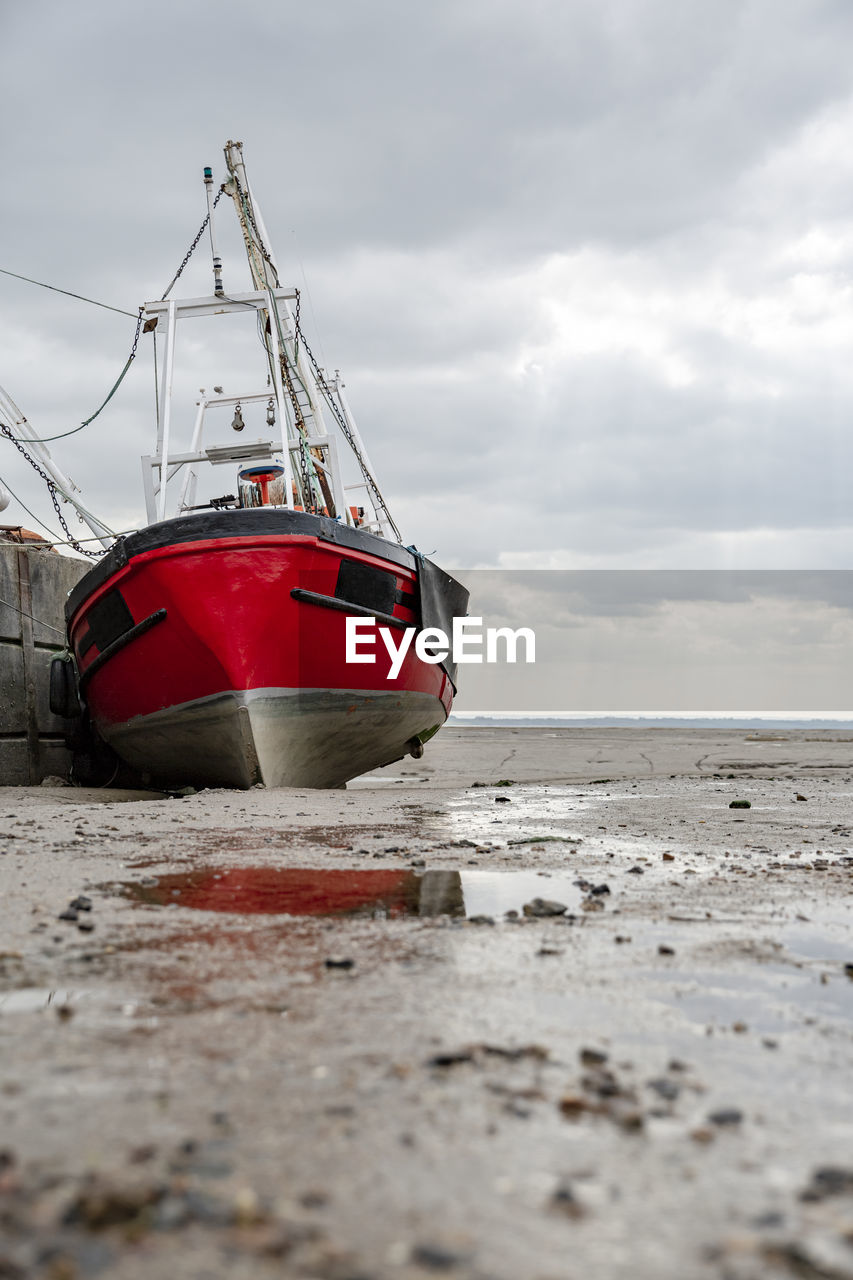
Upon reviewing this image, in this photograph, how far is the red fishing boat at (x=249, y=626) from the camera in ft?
30.2

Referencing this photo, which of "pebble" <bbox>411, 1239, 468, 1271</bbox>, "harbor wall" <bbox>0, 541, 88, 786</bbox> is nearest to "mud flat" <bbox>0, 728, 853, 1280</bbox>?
"pebble" <bbox>411, 1239, 468, 1271</bbox>

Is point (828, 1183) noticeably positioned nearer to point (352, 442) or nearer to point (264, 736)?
point (264, 736)

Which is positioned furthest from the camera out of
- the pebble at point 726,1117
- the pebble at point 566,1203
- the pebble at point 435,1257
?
the pebble at point 726,1117

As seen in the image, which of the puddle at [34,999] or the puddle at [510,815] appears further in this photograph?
the puddle at [510,815]

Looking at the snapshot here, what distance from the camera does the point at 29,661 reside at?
1222 centimetres

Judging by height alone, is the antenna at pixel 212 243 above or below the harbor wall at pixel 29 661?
above

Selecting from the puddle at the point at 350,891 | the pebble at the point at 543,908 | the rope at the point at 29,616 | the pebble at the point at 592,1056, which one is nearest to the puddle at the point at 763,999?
the pebble at the point at 592,1056

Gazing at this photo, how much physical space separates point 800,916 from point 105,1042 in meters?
2.56

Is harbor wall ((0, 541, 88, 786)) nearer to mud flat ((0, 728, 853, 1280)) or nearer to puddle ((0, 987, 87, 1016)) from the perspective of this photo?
mud flat ((0, 728, 853, 1280))

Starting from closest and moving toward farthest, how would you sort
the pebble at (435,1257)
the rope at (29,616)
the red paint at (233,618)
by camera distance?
the pebble at (435,1257) → the red paint at (233,618) → the rope at (29,616)

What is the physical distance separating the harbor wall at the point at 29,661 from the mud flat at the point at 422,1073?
785 centimetres

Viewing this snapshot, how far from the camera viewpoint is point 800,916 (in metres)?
3.62

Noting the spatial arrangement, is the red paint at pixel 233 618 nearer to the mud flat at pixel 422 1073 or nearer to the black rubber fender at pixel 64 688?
the black rubber fender at pixel 64 688

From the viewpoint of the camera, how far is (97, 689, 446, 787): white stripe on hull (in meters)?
9.40
